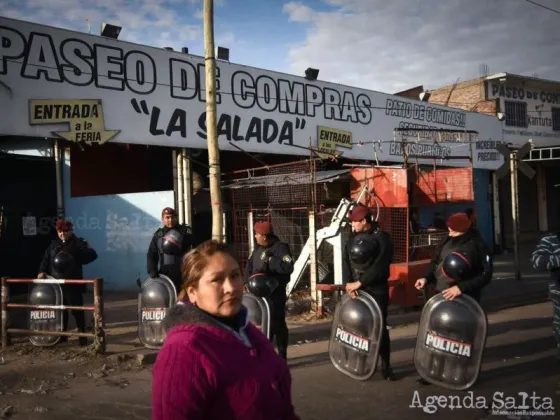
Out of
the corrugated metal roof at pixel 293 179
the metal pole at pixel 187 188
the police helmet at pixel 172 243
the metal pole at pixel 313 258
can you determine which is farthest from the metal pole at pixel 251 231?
the police helmet at pixel 172 243

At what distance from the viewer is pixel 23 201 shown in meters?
12.1

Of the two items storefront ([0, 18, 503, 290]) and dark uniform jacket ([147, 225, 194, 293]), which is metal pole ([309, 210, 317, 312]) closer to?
storefront ([0, 18, 503, 290])

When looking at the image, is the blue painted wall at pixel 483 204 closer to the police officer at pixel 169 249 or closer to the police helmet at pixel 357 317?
the police officer at pixel 169 249

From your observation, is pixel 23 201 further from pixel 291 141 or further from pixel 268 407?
pixel 268 407

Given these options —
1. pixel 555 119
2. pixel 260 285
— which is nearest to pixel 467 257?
pixel 260 285

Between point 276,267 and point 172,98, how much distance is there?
8.09 metres

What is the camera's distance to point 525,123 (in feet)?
79.4

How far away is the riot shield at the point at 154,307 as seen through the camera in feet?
20.9

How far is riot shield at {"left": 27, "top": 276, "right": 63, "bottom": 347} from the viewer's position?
6922 mm

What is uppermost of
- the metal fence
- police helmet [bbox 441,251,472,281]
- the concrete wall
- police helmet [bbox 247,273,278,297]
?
the concrete wall

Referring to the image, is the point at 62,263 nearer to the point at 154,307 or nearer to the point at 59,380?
the point at 154,307

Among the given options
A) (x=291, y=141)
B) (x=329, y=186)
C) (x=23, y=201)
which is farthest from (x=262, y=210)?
(x=23, y=201)

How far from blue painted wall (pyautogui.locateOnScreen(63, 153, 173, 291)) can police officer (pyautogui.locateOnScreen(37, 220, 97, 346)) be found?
5.19 metres

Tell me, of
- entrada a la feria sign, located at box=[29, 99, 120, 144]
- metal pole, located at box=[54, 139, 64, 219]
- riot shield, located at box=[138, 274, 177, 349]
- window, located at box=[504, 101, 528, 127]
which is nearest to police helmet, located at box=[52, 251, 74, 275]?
riot shield, located at box=[138, 274, 177, 349]
